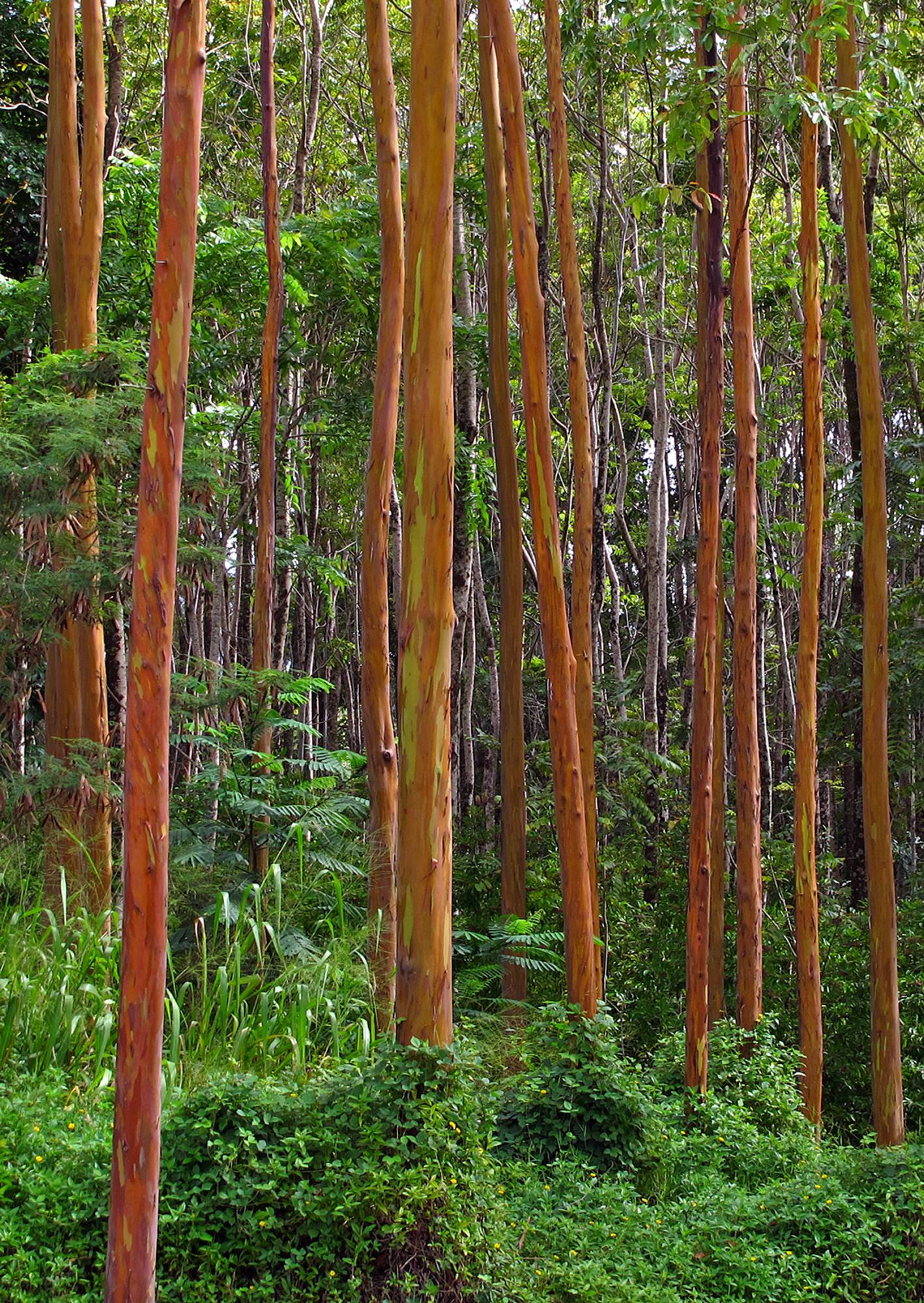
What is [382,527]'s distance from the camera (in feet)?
22.3

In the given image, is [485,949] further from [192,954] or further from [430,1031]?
[430,1031]

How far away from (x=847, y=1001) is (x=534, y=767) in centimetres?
476

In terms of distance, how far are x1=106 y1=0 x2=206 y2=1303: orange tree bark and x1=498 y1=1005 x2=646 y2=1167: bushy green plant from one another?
2.82 metres

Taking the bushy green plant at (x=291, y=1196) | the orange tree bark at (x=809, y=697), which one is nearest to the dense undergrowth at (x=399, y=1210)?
the bushy green plant at (x=291, y=1196)

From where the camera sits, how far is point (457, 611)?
968 centimetres

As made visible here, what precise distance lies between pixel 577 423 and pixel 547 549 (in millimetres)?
1141

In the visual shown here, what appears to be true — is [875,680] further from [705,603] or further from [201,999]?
[201,999]

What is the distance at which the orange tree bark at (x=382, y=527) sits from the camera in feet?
21.5

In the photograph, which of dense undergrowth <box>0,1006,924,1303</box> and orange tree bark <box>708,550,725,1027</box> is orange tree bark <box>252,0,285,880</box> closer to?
orange tree bark <box>708,550,725,1027</box>

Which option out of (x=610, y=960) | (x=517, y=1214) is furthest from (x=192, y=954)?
(x=610, y=960)

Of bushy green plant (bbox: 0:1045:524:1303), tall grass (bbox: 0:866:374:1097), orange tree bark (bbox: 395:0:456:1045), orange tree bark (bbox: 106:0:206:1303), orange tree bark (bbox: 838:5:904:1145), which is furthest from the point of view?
orange tree bark (bbox: 838:5:904:1145)

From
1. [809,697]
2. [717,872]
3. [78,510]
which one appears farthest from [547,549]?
[717,872]

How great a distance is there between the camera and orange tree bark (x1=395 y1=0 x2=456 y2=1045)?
4.03 metres

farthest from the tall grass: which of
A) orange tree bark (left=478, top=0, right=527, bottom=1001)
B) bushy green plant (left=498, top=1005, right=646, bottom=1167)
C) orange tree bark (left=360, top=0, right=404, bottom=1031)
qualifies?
orange tree bark (left=478, top=0, right=527, bottom=1001)
